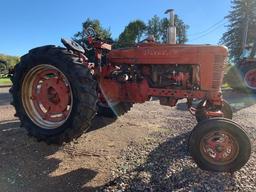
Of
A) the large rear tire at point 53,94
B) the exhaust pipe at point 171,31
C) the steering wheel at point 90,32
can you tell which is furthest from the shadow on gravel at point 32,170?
the exhaust pipe at point 171,31

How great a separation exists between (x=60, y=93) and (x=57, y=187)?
1.71 metres

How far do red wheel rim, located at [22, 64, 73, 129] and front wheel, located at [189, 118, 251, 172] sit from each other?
2.06 metres

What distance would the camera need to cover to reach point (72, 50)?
5.20 meters

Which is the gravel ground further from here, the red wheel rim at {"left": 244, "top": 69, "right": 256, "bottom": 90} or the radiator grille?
the red wheel rim at {"left": 244, "top": 69, "right": 256, "bottom": 90}

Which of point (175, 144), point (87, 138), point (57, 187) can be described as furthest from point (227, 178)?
point (87, 138)

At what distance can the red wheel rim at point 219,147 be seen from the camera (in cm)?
416

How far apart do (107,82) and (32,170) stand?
1.97 metres

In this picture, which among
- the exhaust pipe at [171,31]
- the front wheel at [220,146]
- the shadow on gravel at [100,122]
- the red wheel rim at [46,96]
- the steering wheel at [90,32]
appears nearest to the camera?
the front wheel at [220,146]

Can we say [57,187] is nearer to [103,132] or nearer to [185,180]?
[185,180]

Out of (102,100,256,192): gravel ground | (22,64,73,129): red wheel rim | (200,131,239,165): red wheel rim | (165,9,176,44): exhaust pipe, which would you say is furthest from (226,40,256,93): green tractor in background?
(22,64,73,129): red wheel rim

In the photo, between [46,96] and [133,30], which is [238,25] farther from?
[46,96]

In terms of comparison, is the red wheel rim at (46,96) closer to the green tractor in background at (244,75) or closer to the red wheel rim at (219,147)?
the red wheel rim at (219,147)

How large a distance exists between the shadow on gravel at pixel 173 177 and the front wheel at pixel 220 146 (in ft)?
0.46

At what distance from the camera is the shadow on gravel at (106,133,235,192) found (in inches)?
149
